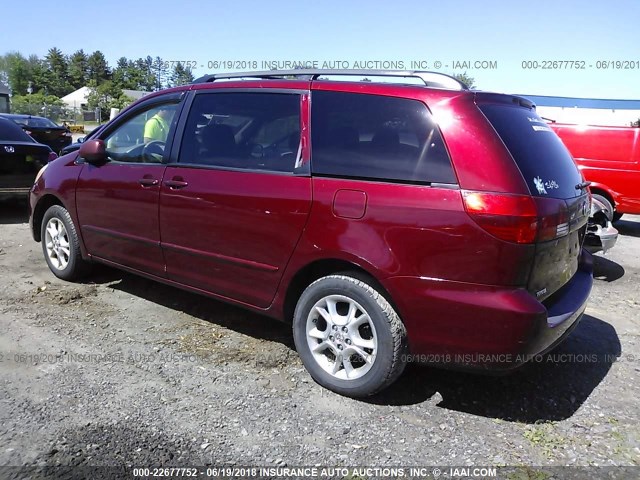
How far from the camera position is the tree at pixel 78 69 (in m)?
123

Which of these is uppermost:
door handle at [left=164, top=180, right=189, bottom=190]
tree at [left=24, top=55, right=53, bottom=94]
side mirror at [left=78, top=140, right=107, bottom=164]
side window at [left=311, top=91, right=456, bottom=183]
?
tree at [left=24, top=55, right=53, bottom=94]

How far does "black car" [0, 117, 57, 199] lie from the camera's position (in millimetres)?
7645

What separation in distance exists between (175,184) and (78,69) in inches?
5412

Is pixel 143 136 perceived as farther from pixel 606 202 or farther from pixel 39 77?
pixel 39 77

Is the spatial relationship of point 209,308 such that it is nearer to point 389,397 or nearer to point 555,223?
point 389,397

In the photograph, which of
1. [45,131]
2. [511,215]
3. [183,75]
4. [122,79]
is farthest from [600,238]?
[122,79]

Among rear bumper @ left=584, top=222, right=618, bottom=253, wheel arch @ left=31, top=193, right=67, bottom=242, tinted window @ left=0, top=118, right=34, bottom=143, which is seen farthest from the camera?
tinted window @ left=0, top=118, right=34, bottom=143

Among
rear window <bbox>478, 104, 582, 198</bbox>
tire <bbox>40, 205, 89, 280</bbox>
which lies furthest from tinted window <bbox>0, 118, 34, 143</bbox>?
rear window <bbox>478, 104, 582, 198</bbox>

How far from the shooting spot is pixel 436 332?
9.44 feet

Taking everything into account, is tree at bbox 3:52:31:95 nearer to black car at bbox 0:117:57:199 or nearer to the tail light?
black car at bbox 0:117:57:199

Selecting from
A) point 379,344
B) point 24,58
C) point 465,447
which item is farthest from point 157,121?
point 24,58

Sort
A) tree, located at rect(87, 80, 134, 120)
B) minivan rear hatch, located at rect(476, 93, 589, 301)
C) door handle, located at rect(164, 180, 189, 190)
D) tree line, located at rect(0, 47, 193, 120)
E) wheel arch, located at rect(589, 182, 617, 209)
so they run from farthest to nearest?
tree line, located at rect(0, 47, 193, 120), tree, located at rect(87, 80, 134, 120), wheel arch, located at rect(589, 182, 617, 209), door handle, located at rect(164, 180, 189, 190), minivan rear hatch, located at rect(476, 93, 589, 301)

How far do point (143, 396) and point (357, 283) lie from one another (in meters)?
1.41

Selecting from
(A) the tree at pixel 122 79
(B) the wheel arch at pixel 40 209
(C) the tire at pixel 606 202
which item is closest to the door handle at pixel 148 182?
(B) the wheel arch at pixel 40 209
